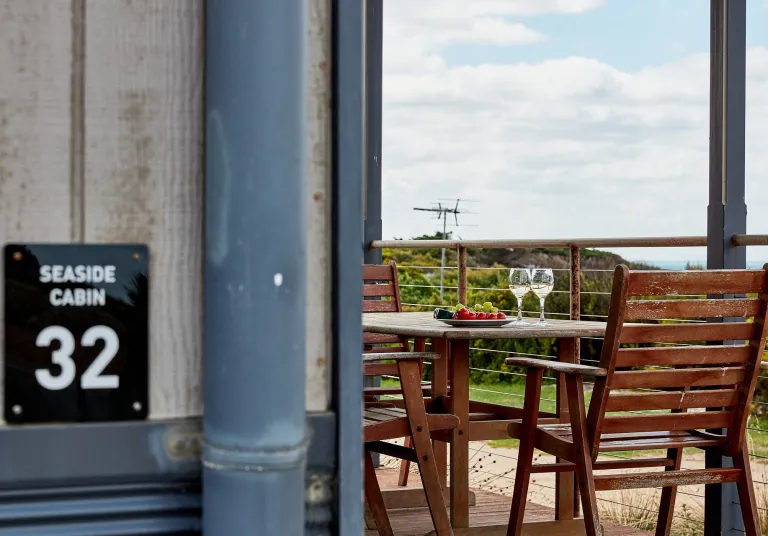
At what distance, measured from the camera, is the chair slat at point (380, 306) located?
3.78m

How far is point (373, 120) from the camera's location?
13.9 ft

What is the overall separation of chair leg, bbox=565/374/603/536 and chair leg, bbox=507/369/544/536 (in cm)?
23

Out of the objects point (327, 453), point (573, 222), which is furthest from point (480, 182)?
point (327, 453)

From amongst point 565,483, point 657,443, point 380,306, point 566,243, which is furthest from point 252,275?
point 380,306

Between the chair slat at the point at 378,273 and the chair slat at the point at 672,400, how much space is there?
63.9 inches

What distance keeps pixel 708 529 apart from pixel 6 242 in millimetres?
2815

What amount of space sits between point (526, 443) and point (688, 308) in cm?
59

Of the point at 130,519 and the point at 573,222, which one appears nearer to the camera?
the point at 130,519

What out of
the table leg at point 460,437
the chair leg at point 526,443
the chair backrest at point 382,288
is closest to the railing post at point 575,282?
the chair backrest at point 382,288

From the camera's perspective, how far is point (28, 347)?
689mm

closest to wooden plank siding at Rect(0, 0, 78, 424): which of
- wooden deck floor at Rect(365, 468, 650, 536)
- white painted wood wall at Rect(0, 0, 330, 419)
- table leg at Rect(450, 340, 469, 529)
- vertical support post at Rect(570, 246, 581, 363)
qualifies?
white painted wood wall at Rect(0, 0, 330, 419)

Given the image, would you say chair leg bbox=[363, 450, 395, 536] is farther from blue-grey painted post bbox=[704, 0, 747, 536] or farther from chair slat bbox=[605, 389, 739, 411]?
blue-grey painted post bbox=[704, 0, 747, 536]

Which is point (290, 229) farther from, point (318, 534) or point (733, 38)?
point (733, 38)

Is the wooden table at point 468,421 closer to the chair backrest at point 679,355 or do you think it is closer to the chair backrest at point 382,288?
the chair backrest at point 679,355
